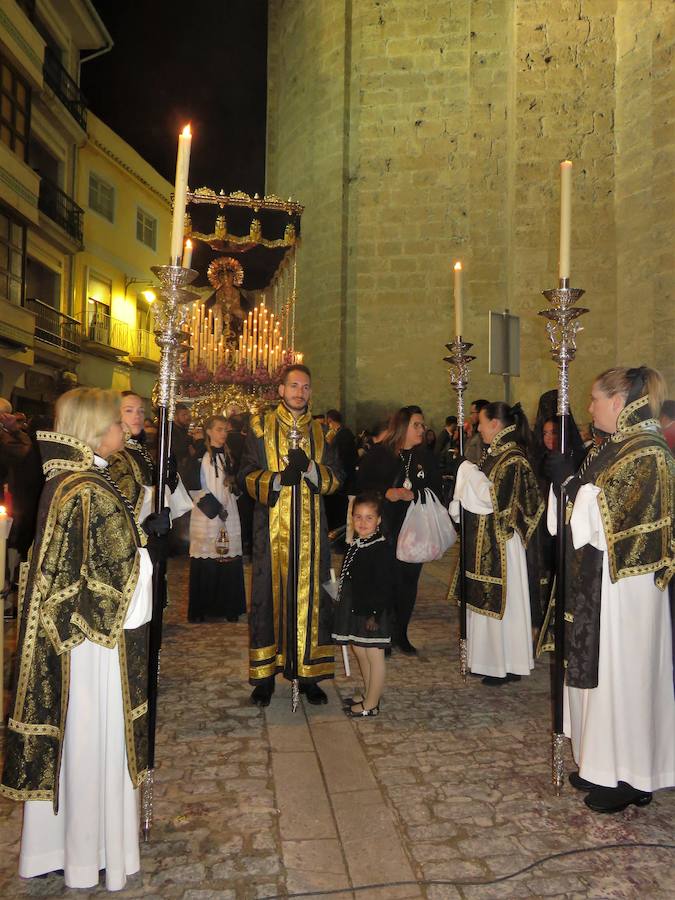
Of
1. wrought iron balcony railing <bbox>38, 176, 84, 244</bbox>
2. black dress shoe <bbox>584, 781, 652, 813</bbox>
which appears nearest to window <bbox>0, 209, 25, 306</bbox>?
wrought iron balcony railing <bbox>38, 176, 84, 244</bbox>

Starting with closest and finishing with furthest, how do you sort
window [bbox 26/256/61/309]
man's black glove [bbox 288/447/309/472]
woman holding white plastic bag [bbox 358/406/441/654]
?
man's black glove [bbox 288/447/309/472]
woman holding white plastic bag [bbox 358/406/441/654]
window [bbox 26/256/61/309]

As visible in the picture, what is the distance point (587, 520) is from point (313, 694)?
2313 mm

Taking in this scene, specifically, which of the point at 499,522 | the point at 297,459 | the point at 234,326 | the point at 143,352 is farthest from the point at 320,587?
the point at 143,352

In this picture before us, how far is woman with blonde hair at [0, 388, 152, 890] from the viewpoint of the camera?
8.21 feet

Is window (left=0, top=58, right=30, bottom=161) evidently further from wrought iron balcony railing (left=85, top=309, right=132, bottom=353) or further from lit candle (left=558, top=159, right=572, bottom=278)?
lit candle (left=558, top=159, right=572, bottom=278)

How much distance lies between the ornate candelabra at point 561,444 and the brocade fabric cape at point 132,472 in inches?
98.7

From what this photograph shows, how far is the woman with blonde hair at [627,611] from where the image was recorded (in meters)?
3.21

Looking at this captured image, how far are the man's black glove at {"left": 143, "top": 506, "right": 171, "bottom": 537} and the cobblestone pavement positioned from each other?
1.29m

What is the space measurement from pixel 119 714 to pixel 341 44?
14.5m

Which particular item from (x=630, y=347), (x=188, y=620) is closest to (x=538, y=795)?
(x=188, y=620)

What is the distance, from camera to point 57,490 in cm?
255

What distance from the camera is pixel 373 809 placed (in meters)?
3.25

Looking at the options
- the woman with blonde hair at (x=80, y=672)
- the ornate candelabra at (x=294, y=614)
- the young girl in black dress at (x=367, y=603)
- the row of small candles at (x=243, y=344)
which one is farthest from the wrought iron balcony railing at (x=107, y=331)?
the woman with blonde hair at (x=80, y=672)

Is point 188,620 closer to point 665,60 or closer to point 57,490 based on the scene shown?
point 57,490
